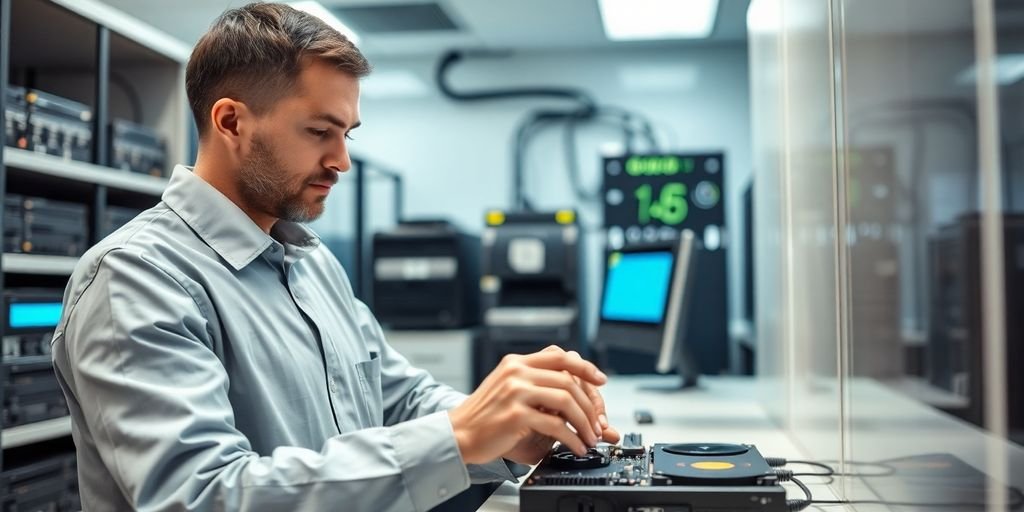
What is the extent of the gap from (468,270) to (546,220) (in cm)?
58

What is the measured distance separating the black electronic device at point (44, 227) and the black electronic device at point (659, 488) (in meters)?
1.69

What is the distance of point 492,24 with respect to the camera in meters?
4.22

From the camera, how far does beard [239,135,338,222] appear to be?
950mm

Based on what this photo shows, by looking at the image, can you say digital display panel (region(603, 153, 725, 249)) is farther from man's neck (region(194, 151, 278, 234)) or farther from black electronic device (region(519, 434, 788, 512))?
black electronic device (region(519, 434, 788, 512))

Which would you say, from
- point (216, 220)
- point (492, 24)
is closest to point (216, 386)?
point (216, 220)

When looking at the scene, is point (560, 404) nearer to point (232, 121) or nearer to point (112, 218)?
point (232, 121)

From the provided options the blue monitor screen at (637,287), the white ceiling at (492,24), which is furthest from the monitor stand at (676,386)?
the white ceiling at (492,24)

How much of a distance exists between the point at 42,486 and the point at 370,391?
1346mm


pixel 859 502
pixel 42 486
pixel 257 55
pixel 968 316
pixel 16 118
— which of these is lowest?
pixel 42 486

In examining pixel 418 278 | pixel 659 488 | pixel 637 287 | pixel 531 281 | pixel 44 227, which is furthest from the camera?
pixel 418 278

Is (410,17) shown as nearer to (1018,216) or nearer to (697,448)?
(697,448)

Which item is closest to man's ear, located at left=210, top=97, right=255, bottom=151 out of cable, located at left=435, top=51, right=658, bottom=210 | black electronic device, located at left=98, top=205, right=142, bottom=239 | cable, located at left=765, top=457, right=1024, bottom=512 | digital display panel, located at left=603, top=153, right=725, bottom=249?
cable, located at left=765, top=457, right=1024, bottom=512

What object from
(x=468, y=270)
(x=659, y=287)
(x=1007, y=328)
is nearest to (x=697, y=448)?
(x=1007, y=328)

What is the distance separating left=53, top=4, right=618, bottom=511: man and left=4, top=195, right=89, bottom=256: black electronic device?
1174mm
